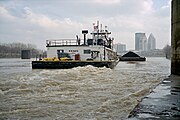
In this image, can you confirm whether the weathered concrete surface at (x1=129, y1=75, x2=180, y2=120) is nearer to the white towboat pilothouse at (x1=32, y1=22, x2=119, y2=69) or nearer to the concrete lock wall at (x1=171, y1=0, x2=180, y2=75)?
the concrete lock wall at (x1=171, y1=0, x2=180, y2=75)

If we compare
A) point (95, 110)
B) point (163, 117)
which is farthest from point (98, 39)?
point (163, 117)

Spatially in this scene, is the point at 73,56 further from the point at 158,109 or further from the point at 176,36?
the point at 158,109

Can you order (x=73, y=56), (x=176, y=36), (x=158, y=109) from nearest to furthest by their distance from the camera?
1. (x=158, y=109)
2. (x=176, y=36)
3. (x=73, y=56)

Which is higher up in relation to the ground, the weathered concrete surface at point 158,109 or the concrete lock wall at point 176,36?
the concrete lock wall at point 176,36

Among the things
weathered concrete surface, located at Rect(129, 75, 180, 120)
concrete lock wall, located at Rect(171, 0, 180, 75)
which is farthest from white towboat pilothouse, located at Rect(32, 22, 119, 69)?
weathered concrete surface, located at Rect(129, 75, 180, 120)

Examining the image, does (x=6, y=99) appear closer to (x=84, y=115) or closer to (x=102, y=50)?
(x=84, y=115)

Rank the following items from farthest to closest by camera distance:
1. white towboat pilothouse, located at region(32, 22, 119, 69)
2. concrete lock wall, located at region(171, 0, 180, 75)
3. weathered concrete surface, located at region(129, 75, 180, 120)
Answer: white towboat pilothouse, located at region(32, 22, 119, 69)
concrete lock wall, located at region(171, 0, 180, 75)
weathered concrete surface, located at region(129, 75, 180, 120)

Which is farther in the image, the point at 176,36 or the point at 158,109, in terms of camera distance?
the point at 176,36

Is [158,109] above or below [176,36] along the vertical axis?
below

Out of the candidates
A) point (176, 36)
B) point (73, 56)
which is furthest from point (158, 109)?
point (73, 56)

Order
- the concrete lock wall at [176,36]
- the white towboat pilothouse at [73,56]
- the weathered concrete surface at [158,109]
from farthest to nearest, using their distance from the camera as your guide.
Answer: the white towboat pilothouse at [73,56]
the concrete lock wall at [176,36]
the weathered concrete surface at [158,109]

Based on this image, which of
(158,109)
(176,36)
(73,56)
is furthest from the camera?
(73,56)

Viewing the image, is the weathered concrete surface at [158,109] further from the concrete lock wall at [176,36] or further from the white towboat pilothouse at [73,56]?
the white towboat pilothouse at [73,56]

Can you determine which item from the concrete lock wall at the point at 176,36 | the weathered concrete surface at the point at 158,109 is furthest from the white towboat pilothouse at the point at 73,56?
the weathered concrete surface at the point at 158,109
